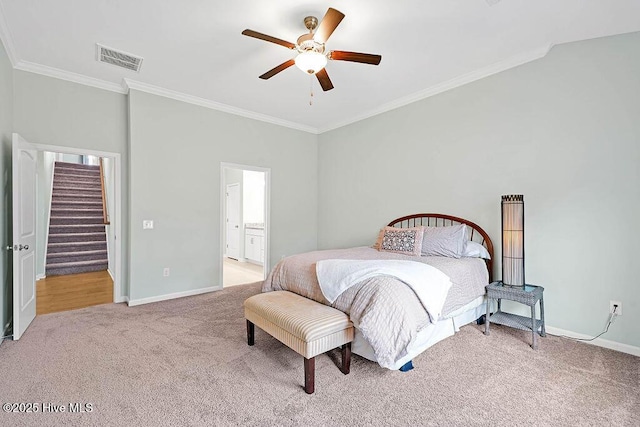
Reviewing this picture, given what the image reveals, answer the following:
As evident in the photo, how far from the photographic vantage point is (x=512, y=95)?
126 inches

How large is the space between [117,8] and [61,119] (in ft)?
6.37

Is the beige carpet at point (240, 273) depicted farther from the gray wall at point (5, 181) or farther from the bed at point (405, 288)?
the gray wall at point (5, 181)

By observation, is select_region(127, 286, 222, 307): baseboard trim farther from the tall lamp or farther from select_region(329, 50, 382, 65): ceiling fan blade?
the tall lamp

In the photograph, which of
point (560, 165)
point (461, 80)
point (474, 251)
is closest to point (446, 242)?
point (474, 251)

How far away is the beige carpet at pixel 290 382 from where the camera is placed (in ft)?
5.69

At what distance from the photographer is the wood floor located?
3750mm

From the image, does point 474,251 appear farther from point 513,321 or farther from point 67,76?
point 67,76

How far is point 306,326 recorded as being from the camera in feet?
6.44

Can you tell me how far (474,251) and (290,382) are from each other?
2293 mm

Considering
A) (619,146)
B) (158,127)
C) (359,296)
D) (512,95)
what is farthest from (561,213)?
(158,127)

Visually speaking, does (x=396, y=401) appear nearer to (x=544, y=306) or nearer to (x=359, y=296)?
(x=359, y=296)

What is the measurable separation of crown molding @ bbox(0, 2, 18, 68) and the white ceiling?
1 cm

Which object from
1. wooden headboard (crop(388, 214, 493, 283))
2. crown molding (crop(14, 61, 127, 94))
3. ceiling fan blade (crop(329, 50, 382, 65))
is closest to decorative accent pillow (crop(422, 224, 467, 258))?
wooden headboard (crop(388, 214, 493, 283))

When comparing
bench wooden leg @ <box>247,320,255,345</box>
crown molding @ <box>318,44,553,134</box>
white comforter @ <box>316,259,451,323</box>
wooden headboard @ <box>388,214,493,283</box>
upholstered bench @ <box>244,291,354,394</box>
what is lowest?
bench wooden leg @ <box>247,320,255,345</box>
